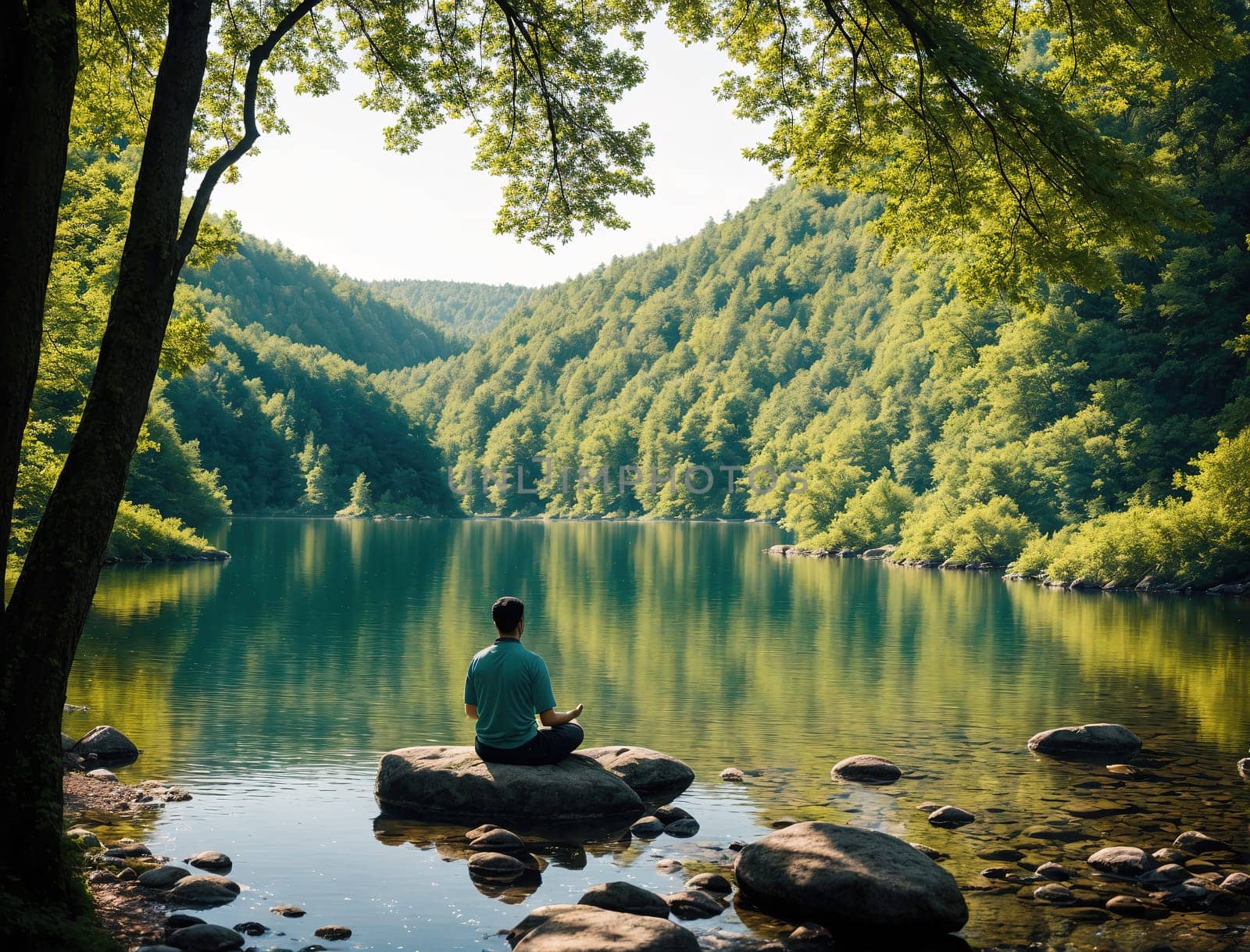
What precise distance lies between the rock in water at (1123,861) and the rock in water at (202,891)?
7209 mm

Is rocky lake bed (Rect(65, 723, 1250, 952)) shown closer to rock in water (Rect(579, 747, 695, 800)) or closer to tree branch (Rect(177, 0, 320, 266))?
rock in water (Rect(579, 747, 695, 800))

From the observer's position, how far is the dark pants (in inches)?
478

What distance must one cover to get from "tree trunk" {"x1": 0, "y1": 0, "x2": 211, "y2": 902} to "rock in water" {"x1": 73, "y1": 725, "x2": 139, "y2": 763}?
7.24 metres

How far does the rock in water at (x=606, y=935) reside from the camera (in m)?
7.59

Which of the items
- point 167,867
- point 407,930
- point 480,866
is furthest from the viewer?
point 480,866

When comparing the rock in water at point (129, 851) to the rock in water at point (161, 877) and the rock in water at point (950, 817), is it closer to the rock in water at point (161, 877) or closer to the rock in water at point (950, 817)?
the rock in water at point (161, 877)

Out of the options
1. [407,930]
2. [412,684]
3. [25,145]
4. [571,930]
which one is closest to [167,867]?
[407,930]

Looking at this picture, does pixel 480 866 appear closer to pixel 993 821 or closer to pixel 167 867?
pixel 167 867

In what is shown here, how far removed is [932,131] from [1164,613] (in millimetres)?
28836

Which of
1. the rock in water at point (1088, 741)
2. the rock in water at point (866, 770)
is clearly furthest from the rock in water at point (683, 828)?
the rock in water at point (1088, 741)

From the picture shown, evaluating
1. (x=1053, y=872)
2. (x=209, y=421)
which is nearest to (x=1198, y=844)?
(x=1053, y=872)

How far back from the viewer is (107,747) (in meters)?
14.4

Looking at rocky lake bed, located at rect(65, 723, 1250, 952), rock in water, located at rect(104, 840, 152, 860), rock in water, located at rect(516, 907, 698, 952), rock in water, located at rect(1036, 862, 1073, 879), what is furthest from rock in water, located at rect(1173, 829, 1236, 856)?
rock in water, located at rect(104, 840, 152, 860)

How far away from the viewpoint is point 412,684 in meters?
21.1
